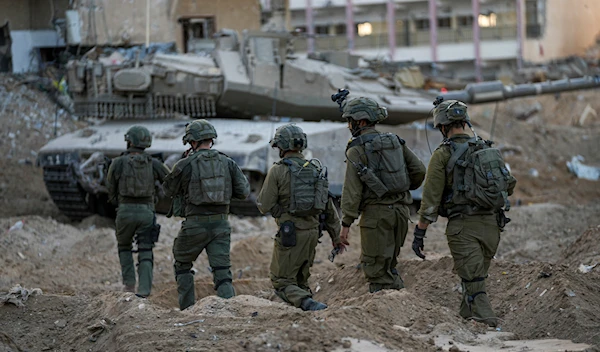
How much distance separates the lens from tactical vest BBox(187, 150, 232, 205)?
762 centimetres

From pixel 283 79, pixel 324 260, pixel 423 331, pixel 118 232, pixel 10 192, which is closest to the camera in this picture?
pixel 423 331

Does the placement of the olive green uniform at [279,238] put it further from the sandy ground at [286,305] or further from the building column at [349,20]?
the building column at [349,20]

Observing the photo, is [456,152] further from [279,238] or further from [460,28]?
[460,28]

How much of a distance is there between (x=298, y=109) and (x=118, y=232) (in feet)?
17.8

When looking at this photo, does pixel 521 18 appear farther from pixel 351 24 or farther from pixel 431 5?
pixel 351 24

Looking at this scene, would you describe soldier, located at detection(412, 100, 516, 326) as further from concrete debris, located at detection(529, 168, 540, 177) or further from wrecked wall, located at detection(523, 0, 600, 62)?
wrecked wall, located at detection(523, 0, 600, 62)

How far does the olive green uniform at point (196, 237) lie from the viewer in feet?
25.2

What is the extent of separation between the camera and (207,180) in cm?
762

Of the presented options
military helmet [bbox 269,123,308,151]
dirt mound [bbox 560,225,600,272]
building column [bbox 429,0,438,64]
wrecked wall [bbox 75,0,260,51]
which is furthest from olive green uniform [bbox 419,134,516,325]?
building column [bbox 429,0,438,64]

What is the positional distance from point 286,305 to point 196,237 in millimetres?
986

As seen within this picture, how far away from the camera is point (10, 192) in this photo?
54.7 ft

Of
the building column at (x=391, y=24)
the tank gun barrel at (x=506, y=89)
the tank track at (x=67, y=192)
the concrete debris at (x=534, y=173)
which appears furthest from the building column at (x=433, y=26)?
the tank track at (x=67, y=192)

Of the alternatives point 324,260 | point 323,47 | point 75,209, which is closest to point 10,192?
point 75,209

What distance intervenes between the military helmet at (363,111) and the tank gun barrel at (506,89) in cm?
597
